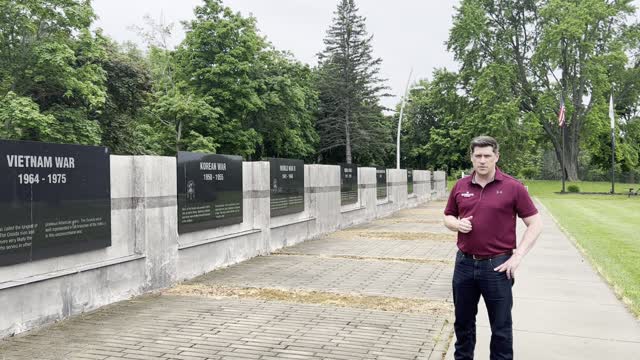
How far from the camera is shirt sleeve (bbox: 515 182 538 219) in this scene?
4.18 metres

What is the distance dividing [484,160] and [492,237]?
0.56 meters

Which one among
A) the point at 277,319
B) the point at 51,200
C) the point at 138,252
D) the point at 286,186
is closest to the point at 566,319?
the point at 277,319

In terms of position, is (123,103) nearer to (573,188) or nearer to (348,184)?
(348,184)

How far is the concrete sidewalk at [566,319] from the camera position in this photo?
5.32 metres

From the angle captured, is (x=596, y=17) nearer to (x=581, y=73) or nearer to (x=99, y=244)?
(x=581, y=73)

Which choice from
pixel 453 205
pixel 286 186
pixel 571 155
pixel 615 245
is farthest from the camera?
pixel 571 155

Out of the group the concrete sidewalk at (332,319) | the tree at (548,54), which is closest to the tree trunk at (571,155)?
the tree at (548,54)

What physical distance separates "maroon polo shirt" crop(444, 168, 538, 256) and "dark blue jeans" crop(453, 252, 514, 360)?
0.10 m

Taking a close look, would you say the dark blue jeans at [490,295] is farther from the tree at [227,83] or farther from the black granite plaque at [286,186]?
the tree at [227,83]

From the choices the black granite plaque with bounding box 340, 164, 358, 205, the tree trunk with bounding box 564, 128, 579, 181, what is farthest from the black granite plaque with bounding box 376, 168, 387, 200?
the tree trunk with bounding box 564, 128, 579, 181

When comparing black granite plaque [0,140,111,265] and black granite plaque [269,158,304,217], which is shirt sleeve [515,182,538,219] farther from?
black granite plaque [269,158,304,217]

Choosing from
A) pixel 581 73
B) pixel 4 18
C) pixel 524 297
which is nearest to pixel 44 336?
pixel 524 297

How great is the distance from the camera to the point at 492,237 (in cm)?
413

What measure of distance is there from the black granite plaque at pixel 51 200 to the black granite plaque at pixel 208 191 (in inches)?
75.2
